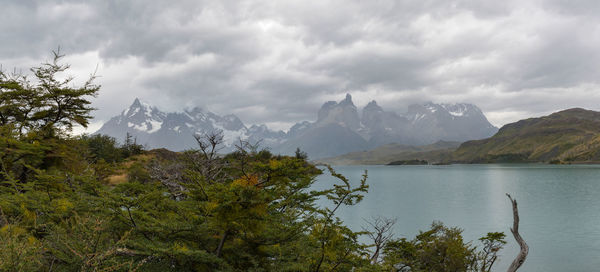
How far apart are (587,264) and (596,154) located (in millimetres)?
223609

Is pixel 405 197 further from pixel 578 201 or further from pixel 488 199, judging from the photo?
pixel 578 201

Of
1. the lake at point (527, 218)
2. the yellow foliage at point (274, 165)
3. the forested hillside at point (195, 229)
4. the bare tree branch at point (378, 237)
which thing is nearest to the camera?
the forested hillside at point (195, 229)

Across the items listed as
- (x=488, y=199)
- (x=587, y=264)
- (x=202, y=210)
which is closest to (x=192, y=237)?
(x=202, y=210)

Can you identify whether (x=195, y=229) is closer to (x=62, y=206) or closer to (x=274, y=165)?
(x=274, y=165)

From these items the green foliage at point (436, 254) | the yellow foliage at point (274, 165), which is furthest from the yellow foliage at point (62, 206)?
the green foliage at point (436, 254)

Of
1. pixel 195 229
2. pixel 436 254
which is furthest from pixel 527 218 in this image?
pixel 195 229

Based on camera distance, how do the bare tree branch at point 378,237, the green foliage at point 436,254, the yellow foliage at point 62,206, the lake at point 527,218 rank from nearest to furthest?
the yellow foliage at point 62,206 < the green foliage at point 436,254 < the bare tree branch at point 378,237 < the lake at point 527,218

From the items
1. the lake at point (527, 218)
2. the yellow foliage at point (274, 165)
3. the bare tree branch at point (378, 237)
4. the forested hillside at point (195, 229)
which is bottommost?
the lake at point (527, 218)

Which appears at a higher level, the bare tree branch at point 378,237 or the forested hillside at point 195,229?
the forested hillside at point 195,229

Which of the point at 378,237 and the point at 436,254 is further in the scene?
the point at 378,237

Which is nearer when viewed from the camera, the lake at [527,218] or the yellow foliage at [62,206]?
the yellow foliage at [62,206]

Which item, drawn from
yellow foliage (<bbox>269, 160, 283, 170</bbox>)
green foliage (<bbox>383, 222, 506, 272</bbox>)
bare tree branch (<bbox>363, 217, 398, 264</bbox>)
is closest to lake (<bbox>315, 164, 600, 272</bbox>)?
bare tree branch (<bbox>363, 217, 398, 264</bbox>)

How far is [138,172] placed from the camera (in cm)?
3969

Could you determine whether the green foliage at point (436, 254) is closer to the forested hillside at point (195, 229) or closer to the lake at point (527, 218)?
the lake at point (527, 218)
